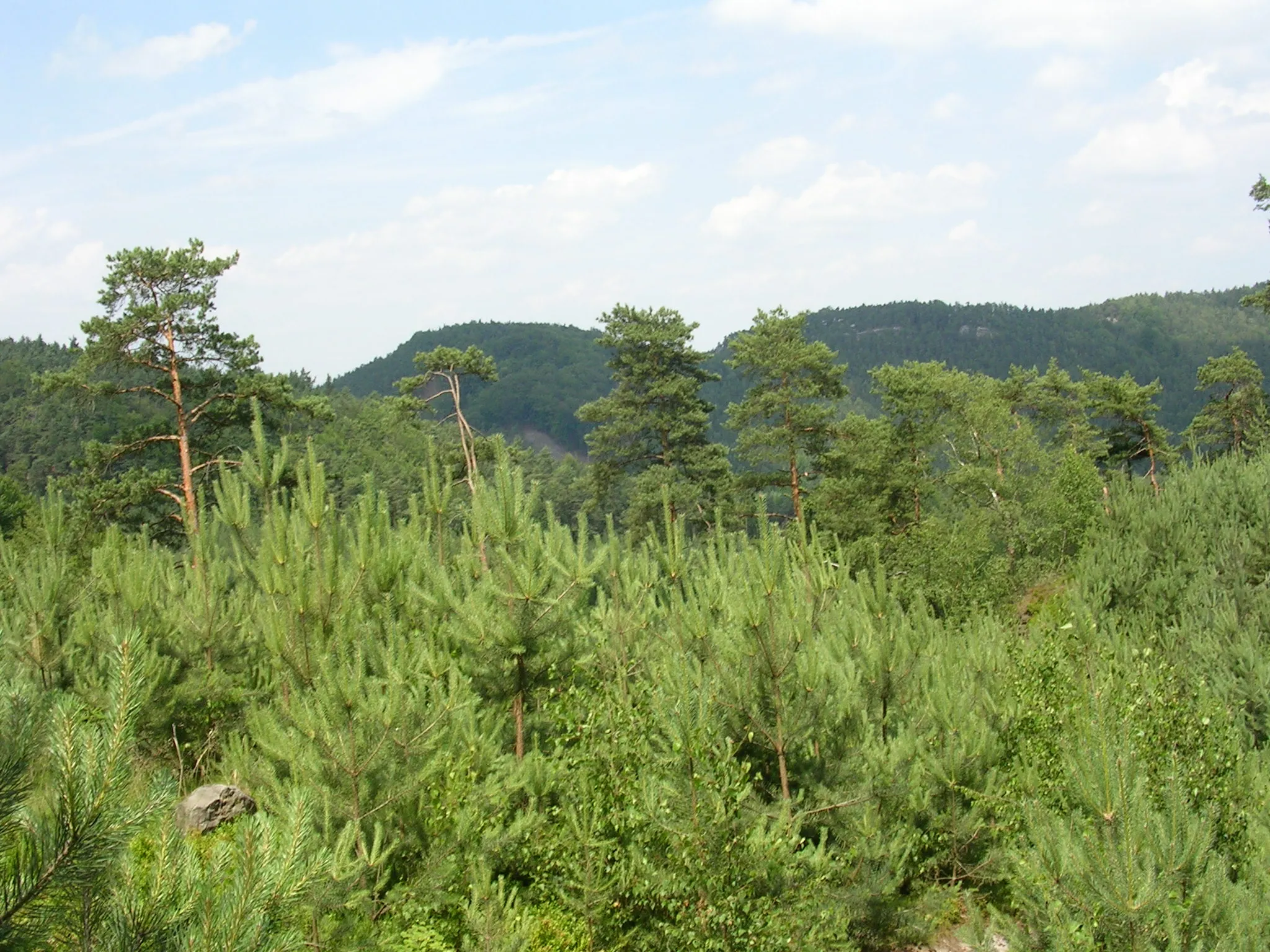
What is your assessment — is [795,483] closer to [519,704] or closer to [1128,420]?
[1128,420]

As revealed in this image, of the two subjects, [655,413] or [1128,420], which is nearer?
[655,413]

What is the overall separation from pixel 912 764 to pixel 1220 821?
237 centimetres

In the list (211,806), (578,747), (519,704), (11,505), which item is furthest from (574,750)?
(11,505)

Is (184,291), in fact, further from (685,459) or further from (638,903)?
(638,903)

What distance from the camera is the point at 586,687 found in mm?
7707

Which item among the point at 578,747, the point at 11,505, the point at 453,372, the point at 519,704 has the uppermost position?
the point at 453,372

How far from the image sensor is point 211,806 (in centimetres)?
828

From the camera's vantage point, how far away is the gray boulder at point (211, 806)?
8.12m

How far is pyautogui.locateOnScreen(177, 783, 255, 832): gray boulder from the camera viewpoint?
812 cm

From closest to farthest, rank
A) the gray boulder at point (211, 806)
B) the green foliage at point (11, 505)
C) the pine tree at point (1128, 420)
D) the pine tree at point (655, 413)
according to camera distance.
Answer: the gray boulder at point (211, 806), the pine tree at point (655, 413), the green foliage at point (11, 505), the pine tree at point (1128, 420)

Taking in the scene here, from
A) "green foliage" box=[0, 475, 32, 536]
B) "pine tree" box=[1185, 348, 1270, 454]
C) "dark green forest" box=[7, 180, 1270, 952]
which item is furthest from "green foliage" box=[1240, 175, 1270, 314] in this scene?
"green foliage" box=[0, 475, 32, 536]

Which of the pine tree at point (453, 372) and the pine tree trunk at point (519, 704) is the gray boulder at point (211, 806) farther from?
the pine tree at point (453, 372)

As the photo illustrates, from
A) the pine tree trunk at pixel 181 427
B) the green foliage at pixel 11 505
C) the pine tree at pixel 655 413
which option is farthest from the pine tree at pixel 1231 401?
the green foliage at pixel 11 505

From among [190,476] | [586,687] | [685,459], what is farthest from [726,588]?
[685,459]
